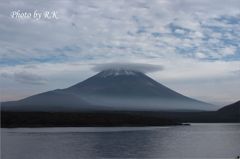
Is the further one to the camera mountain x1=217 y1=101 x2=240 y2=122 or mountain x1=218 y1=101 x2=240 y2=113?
mountain x1=218 y1=101 x2=240 y2=113

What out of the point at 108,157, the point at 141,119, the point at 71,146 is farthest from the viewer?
the point at 141,119

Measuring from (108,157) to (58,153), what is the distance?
124 inches

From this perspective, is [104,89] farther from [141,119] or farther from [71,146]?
[71,146]

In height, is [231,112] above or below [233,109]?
below

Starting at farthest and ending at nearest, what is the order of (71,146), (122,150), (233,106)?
1. (233,106)
2. (71,146)
3. (122,150)

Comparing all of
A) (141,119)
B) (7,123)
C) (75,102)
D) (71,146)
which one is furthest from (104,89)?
(71,146)

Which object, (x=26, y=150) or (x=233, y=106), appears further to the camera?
Result: (x=233, y=106)

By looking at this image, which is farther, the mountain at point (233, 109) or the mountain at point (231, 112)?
the mountain at point (233, 109)

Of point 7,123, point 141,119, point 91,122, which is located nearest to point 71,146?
point 7,123

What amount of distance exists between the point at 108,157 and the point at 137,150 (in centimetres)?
421

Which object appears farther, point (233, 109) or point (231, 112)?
point (233, 109)

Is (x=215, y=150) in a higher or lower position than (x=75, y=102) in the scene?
lower

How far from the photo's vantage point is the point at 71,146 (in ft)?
86.0

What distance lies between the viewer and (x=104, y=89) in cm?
19388
